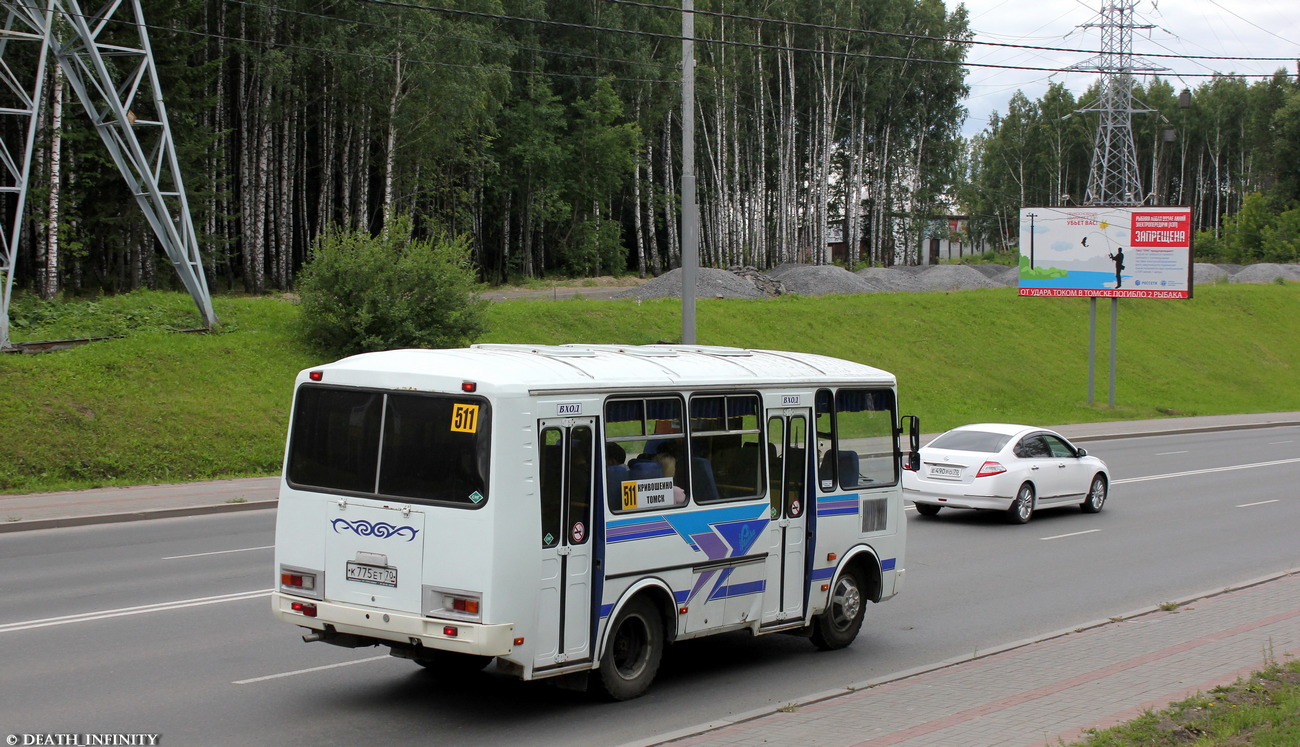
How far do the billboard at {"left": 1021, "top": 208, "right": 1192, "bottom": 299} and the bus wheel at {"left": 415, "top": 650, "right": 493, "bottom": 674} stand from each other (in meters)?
33.5

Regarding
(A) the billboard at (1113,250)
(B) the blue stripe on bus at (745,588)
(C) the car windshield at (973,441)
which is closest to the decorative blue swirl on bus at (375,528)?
(B) the blue stripe on bus at (745,588)

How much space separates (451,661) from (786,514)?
9.55 feet

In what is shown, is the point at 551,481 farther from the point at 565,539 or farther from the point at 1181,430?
the point at 1181,430

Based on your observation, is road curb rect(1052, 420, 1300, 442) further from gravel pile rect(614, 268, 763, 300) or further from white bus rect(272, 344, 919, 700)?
white bus rect(272, 344, 919, 700)

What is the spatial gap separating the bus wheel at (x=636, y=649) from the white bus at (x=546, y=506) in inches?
0.6

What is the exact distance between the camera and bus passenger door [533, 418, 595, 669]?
7277 millimetres

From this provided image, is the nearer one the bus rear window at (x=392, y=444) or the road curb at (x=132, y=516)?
the bus rear window at (x=392, y=444)

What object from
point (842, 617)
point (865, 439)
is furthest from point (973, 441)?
point (842, 617)

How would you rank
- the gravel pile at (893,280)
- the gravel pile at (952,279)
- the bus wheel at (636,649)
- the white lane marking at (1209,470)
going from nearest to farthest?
1. the bus wheel at (636,649)
2. the white lane marking at (1209,470)
3. the gravel pile at (893,280)
4. the gravel pile at (952,279)

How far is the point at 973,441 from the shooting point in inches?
727

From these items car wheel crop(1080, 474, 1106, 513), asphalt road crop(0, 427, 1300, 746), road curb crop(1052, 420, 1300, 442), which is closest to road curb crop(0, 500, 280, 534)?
asphalt road crop(0, 427, 1300, 746)

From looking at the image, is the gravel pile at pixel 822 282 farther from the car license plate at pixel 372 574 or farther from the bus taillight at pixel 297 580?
the car license plate at pixel 372 574

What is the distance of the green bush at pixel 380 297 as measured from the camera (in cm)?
2606

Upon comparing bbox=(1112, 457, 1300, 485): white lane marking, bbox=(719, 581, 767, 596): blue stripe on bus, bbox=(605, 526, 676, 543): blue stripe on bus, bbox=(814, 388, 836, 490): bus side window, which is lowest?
bbox=(1112, 457, 1300, 485): white lane marking
